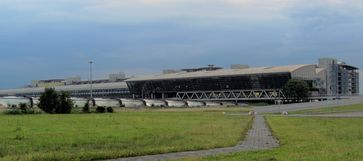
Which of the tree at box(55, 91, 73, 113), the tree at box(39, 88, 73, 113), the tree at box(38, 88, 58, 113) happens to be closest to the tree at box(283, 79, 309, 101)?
the tree at box(55, 91, 73, 113)

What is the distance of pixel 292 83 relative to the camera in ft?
526

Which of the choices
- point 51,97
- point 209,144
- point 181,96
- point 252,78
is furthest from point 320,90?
point 209,144

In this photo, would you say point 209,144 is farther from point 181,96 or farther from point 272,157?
point 181,96

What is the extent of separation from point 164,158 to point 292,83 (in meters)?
150

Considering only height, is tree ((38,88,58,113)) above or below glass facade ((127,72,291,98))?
below

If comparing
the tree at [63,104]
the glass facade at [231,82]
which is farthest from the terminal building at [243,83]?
the tree at [63,104]

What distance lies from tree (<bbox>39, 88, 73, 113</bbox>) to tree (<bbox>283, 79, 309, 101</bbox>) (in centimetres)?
10003

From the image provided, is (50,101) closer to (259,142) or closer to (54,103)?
(54,103)

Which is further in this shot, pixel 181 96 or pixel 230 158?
pixel 181 96

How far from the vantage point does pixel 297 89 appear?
525 feet

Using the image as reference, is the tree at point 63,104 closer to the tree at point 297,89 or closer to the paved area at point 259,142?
the paved area at point 259,142

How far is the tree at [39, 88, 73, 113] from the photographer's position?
2840 inches

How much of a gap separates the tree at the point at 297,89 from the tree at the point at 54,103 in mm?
100025

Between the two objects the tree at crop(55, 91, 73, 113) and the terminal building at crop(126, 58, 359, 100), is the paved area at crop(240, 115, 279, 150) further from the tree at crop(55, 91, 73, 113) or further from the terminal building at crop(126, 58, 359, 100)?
the terminal building at crop(126, 58, 359, 100)
